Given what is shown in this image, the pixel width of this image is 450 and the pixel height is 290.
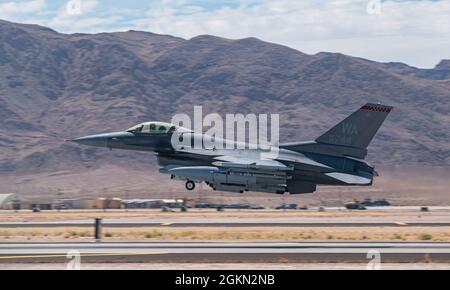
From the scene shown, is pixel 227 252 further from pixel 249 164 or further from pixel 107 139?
pixel 107 139

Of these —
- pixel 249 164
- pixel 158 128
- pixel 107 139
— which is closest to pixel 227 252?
pixel 249 164

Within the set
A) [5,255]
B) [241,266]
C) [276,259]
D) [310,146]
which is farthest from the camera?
[310,146]

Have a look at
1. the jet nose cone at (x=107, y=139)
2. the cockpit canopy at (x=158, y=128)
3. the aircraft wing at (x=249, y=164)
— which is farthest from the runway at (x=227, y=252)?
the jet nose cone at (x=107, y=139)

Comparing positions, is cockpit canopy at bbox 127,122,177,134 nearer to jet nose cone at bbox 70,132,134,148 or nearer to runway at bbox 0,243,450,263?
jet nose cone at bbox 70,132,134,148

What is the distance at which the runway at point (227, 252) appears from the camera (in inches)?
1093

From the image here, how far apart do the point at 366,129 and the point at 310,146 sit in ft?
10.2

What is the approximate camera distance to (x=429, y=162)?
18500 centimetres

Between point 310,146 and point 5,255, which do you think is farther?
point 310,146

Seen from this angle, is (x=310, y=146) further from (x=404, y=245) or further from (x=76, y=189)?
(x=76, y=189)

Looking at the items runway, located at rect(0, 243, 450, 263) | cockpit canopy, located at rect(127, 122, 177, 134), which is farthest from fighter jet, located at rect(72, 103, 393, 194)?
runway, located at rect(0, 243, 450, 263)

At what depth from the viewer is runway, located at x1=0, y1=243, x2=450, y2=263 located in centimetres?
2777

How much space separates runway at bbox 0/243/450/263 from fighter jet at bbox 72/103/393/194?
20.4ft
